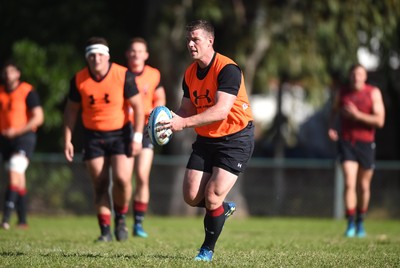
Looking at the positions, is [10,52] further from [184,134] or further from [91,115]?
[91,115]

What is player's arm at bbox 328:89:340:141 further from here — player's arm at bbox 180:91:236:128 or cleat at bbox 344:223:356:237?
player's arm at bbox 180:91:236:128

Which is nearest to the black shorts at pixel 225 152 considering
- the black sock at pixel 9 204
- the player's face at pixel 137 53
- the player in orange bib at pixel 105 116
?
the player in orange bib at pixel 105 116

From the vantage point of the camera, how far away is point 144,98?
1160cm

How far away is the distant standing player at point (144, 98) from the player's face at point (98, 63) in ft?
4.76

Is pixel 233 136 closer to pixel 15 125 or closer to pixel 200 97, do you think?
pixel 200 97

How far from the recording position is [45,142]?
69.4ft

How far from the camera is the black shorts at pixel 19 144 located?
12898 millimetres


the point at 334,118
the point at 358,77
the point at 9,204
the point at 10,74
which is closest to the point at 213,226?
the point at 358,77

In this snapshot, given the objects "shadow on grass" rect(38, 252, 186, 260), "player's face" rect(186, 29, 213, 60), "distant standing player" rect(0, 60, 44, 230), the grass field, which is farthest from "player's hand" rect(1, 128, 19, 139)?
"player's face" rect(186, 29, 213, 60)

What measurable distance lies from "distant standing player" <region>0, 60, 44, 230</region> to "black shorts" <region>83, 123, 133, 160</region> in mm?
2796

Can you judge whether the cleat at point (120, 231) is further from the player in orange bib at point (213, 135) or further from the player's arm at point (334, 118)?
the player's arm at point (334, 118)

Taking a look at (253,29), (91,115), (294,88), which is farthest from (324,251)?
(294,88)

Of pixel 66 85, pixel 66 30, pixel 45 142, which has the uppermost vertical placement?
pixel 66 30

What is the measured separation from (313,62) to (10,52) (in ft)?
24.9
